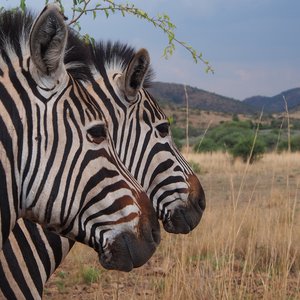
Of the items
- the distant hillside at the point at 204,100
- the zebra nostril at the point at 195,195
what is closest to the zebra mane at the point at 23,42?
the zebra nostril at the point at 195,195

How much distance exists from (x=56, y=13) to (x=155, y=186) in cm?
226

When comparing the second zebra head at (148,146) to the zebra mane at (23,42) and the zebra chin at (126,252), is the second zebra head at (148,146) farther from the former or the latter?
the zebra chin at (126,252)

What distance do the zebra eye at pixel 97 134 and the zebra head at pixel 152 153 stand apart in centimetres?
156

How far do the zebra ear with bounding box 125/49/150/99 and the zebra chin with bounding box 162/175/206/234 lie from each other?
0.89 m

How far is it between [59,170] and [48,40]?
535 millimetres

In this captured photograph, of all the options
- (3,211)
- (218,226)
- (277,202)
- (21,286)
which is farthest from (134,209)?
(277,202)

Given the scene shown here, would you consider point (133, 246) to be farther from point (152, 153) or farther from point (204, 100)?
point (204, 100)

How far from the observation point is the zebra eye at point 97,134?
237 cm

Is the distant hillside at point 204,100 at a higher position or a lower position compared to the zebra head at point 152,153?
higher

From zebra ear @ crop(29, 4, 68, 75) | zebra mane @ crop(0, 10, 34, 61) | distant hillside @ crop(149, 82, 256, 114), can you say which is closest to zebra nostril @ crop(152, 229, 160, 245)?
zebra ear @ crop(29, 4, 68, 75)

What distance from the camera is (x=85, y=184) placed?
2.30 metres

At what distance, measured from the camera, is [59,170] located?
2.29 meters

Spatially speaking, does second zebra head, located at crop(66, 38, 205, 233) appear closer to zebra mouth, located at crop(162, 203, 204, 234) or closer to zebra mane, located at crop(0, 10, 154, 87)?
zebra mouth, located at crop(162, 203, 204, 234)

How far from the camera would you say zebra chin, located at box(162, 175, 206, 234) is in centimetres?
430
